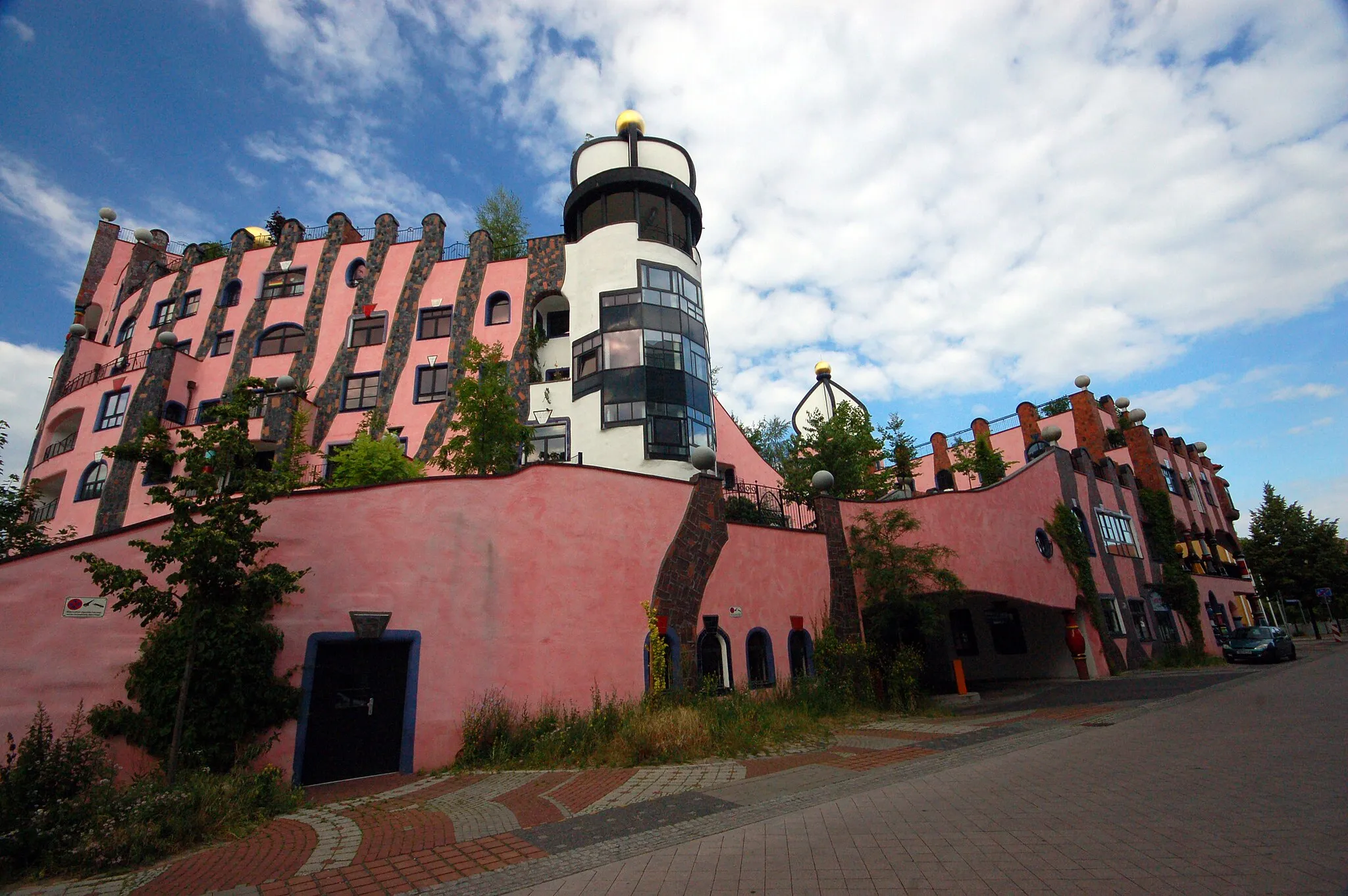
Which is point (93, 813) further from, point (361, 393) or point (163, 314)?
point (163, 314)

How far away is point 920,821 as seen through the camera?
19.7 ft

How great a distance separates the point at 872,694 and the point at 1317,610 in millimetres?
53787

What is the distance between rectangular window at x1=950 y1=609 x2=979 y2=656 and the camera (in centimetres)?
2481

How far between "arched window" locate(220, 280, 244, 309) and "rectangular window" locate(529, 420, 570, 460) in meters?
16.3

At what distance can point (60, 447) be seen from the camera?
2552cm

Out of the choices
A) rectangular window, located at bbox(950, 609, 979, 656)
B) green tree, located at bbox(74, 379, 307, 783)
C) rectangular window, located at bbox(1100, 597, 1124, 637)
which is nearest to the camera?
green tree, located at bbox(74, 379, 307, 783)

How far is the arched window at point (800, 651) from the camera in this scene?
15.0 metres

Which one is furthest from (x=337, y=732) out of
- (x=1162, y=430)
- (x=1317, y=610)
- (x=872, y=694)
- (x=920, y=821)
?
(x=1317, y=610)

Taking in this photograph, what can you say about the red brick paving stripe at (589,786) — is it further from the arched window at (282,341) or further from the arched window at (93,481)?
the arched window at (93,481)

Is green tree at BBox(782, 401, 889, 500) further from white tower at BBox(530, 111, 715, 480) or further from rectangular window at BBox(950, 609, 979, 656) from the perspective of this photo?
rectangular window at BBox(950, 609, 979, 656)

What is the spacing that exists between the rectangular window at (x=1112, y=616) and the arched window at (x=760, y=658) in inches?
630

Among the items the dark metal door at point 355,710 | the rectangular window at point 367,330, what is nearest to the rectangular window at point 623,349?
the rectangular window at point 367,330

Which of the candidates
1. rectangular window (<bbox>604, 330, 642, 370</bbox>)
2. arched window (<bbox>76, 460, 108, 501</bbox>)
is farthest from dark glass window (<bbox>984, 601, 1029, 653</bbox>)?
arched window (<bbox>76, 460, 108, 501</bbox>)

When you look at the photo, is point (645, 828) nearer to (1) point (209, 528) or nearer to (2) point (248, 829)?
(2) point (248, 829)
